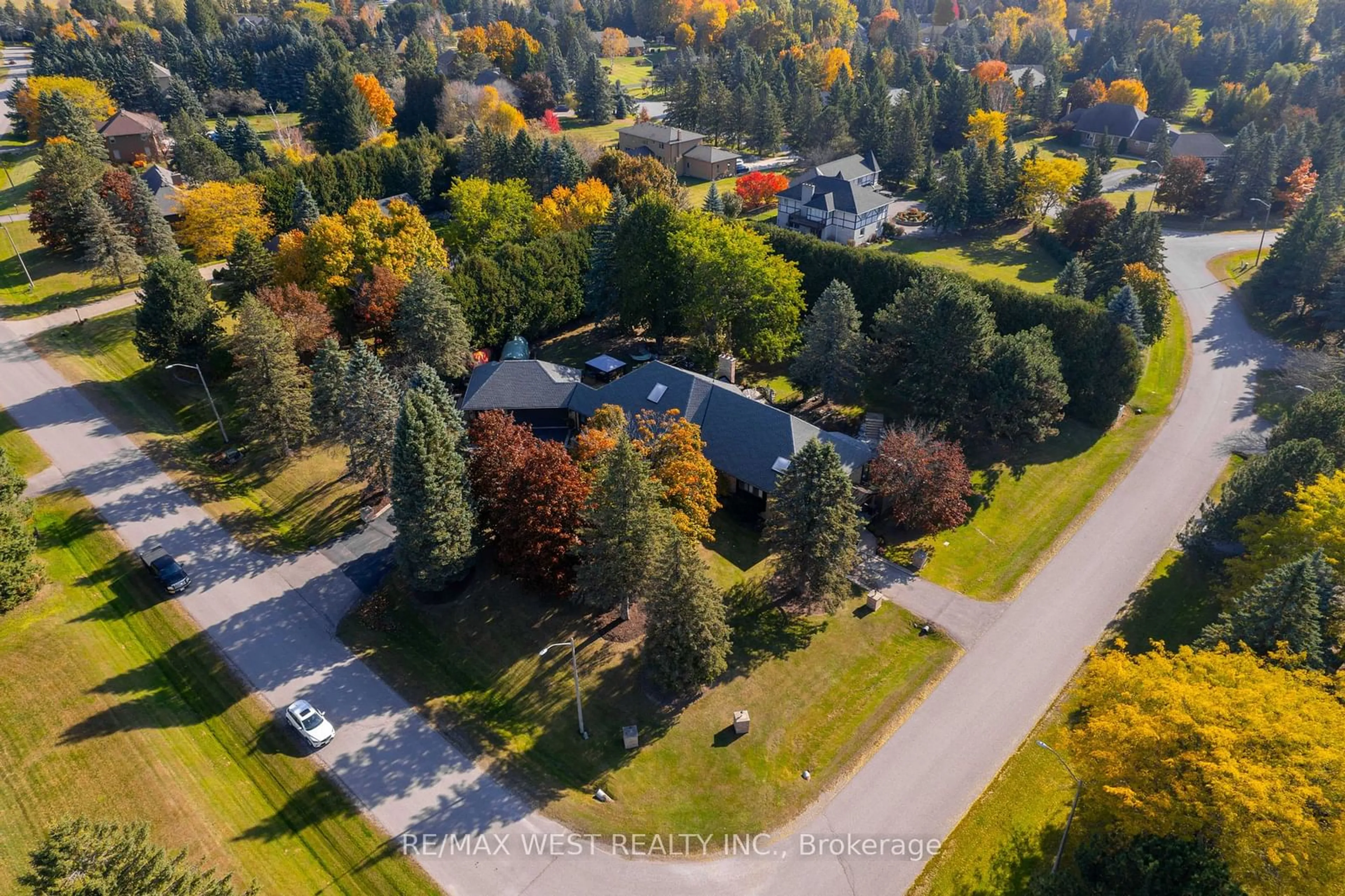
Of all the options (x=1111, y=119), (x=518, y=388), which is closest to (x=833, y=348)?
(x=518, y=388)

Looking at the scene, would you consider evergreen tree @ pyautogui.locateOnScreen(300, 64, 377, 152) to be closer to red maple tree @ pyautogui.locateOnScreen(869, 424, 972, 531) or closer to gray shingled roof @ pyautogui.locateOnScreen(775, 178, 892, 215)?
gray shingled roof @ pyautogui.locateOnScreen(775, 178, 892, 215)

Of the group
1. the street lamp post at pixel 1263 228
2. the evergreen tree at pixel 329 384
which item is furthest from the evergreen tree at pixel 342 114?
the street lamp post at pixel 1263 228

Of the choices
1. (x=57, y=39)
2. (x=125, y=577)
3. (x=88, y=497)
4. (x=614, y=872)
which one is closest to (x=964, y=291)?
(x=614, y=872)

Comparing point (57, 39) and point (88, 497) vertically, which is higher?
point (57, 39)

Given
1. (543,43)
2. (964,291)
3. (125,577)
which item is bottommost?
(125,577)

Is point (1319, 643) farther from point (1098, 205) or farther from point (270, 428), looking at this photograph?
point (1098, 205)

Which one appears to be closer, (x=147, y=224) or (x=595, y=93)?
(x=147, y=224)

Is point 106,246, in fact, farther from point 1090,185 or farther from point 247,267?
point 1090,185
